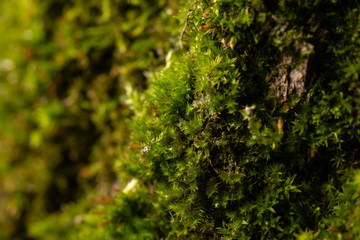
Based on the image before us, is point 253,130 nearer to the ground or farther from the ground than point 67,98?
nearer to the ground

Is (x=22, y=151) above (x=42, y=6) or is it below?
below

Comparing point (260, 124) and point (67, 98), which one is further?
point (67, 98)

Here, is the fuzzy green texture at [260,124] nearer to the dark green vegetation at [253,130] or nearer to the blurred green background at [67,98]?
the dark green vegetation at [253,130]

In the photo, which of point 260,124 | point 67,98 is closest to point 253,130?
point 260,124

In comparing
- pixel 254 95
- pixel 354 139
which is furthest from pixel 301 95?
pixel 354 139

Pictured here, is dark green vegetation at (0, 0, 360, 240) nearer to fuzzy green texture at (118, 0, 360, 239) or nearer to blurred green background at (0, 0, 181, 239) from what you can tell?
fuzzy green texture at (118, 0, 360, 239)

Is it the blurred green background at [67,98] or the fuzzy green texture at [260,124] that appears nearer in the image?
the fuzzy green texture at [260,124]

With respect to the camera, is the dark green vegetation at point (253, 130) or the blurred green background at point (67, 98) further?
the blurred green background at point (67, 98)

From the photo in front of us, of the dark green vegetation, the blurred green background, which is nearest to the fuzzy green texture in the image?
the dark green vegetation

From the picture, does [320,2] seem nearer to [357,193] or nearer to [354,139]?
[354,139]

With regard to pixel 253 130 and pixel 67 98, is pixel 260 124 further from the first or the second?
pixel 67 98

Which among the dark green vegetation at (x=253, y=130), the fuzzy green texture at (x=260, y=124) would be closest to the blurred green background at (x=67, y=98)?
the dark green vegetation at (x=253, y=130)
